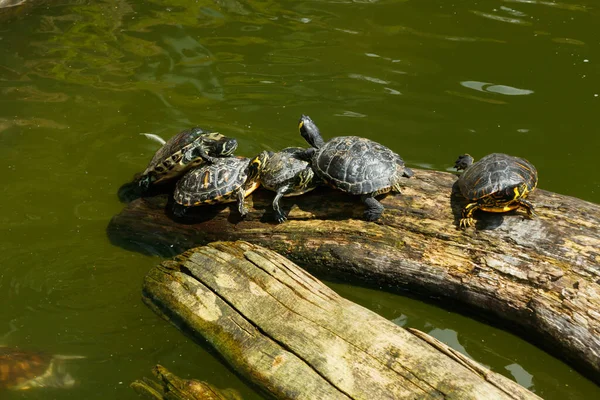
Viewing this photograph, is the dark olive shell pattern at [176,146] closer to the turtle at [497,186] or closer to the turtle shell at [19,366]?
the turtle shell at [19,366]

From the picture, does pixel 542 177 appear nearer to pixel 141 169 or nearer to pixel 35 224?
pixel 141 169

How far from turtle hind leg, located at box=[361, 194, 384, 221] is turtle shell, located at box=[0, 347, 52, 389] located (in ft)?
8.43

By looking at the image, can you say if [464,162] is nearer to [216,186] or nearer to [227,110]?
[216,186]

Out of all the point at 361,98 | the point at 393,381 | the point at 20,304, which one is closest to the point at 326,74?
the point at 361,98

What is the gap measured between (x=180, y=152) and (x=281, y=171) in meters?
1.09

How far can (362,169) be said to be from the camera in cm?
470

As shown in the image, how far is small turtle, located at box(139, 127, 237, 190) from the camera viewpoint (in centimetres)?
543

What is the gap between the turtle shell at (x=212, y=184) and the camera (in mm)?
5012

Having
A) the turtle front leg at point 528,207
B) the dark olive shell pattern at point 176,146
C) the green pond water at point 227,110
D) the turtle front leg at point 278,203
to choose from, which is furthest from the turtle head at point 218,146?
the turtle front leg at point 528,207

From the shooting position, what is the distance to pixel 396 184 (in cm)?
477

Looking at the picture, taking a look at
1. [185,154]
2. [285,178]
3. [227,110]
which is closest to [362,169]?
[285,178]

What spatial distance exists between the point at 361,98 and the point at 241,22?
333 centimetres

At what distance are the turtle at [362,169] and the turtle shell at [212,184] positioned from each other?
66cm

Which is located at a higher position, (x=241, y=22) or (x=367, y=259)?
(x=241, y=22)
